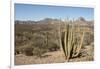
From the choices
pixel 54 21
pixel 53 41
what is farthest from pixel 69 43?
pixel 54 21

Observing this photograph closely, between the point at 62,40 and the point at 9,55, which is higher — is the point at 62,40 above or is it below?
above

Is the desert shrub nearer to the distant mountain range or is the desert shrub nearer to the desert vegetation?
the desert vegetation

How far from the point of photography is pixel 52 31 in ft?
8.13

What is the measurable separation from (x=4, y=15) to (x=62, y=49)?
2.74ft

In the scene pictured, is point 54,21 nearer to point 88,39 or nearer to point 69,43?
point 69,43

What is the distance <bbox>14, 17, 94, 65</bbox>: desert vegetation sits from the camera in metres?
2.36

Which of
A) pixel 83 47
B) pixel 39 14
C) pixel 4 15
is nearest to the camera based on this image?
pixel 4 15

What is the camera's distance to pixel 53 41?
2479 mm

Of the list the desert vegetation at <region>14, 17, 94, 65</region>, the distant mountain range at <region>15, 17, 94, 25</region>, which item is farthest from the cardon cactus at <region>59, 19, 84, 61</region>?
the distant mountain range at <region>15, 17, 94, 25</region>

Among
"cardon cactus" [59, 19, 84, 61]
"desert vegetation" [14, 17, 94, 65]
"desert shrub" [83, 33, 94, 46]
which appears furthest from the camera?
"desert shrub" [83, 33, 94, 46]

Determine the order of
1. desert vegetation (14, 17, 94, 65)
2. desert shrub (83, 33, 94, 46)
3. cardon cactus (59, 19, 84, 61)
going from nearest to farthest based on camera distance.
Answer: desert vegetation (14, 17, 94, 65)
cardon cactus (59, 19, 84, 61)
desert shrub (83, 33, 94, 46)
